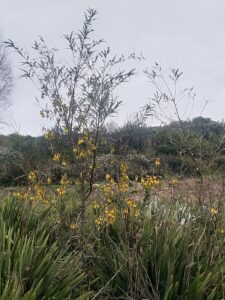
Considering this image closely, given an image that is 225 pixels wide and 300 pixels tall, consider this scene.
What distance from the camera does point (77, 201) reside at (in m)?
6.59

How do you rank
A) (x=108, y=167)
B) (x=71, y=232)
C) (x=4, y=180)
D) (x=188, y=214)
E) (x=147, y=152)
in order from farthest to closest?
(x=147, y=152) < (x=4, y=180) < (x=108, y=167) < (x=188, y=214) < (x=71, y=232)

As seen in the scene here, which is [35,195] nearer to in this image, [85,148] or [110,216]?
[85,148]

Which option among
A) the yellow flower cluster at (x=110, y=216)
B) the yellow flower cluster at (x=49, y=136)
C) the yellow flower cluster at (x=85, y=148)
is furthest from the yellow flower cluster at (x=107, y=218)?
the yellow flower cluster at (x=49, y=136)

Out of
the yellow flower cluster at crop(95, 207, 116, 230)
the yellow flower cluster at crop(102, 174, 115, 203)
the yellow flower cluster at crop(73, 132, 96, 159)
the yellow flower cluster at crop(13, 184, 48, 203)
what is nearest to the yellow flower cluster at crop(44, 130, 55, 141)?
the yellow flower cluster at crop(73, 132, 96, 159)

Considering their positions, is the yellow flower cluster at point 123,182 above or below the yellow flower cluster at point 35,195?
above

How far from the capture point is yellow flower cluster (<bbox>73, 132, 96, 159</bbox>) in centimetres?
536

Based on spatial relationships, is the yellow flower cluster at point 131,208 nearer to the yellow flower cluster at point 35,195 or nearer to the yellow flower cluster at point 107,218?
the yellow flower cluster at point 107,218

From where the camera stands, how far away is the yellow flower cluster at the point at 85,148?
5359 millimetres

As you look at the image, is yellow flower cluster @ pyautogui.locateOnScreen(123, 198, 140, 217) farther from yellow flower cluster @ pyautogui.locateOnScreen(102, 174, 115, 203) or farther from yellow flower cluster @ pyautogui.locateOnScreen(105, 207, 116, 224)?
yellow flower cluster @ pyautogui.locateOnScreen(102, 174, 115, 203)

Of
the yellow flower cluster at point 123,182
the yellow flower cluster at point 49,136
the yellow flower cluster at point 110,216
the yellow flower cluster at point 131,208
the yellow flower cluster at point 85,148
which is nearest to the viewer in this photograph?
the yellow flower cluster at point 110,216

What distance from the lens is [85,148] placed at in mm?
5551

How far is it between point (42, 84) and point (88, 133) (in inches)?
35.2

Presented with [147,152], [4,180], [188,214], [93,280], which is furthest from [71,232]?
[147,152]

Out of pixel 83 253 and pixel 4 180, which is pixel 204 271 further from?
pixel 4 180
